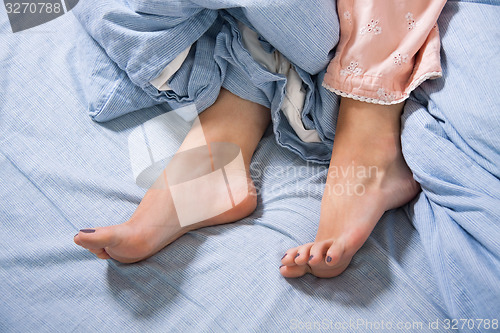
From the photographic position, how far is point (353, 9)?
788 mm

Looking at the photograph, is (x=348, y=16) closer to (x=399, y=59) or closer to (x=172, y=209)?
(x=399, y=59)

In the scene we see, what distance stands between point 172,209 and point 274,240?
17 cm

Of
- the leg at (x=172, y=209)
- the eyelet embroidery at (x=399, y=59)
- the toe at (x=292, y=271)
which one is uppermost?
the eyelet embroidery at (x=399, y=59)

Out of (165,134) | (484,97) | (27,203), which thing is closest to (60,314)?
(27,203)

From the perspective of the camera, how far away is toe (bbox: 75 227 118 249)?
0.66 meters

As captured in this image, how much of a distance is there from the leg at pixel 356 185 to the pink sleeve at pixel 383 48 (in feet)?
0.12

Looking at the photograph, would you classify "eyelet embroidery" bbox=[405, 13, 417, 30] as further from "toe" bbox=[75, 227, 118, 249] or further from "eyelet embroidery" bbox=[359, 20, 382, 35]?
"toe" bbox=[75, 227, 118, 249]

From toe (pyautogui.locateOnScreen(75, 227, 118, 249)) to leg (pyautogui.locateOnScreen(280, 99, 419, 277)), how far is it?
25 cm

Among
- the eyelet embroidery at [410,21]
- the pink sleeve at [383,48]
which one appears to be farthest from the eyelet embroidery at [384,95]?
the eyelet embroidery at [410,21]

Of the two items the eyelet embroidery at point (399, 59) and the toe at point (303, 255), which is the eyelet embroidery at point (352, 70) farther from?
the toe at point (303, 255)

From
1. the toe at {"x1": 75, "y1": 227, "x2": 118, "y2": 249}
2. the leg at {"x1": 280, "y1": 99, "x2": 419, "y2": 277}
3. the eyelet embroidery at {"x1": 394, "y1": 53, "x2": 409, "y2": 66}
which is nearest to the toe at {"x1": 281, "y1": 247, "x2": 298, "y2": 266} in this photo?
the leg at {"x1": 280, "y1": 99, "x2": 419, "y2": 277}

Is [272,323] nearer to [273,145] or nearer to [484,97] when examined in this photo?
[273,145]

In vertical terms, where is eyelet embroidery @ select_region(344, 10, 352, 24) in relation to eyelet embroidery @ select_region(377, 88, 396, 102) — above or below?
above

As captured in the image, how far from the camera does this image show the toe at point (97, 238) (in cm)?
66
